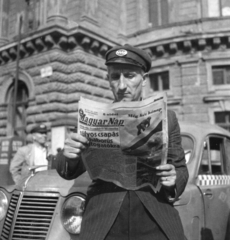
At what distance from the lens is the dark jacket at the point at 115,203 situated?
138 cm

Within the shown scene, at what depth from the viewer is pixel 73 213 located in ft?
7.29

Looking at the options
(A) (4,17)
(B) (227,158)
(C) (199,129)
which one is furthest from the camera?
(A) (4,17)

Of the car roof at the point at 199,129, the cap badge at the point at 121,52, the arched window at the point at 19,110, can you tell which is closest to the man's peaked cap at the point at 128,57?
the cap badge at the point at 121,52

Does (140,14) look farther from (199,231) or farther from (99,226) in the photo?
(99,226)

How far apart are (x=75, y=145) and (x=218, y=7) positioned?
14.8 metres

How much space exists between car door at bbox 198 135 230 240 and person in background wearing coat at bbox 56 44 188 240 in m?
1.54

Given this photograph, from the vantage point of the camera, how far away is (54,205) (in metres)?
2.33

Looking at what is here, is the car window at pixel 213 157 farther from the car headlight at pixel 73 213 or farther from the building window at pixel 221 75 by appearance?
the building window at pixel 221 75

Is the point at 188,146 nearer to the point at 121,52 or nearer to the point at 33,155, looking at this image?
the point at 121,52

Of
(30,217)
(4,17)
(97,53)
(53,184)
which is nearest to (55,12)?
(97,53)

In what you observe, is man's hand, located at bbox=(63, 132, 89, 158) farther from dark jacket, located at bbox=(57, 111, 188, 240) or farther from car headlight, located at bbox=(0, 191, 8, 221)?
car headlight, located at bbox=(0, 191, 8, 221)

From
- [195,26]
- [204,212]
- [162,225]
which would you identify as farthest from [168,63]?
[162,225]

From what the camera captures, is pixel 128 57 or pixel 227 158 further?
pixel 227 158

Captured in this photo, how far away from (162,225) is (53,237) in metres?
1.11
